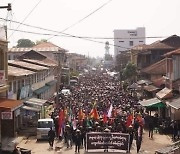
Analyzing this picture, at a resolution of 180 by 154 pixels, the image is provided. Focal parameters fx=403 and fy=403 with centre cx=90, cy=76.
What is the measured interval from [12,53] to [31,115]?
53.5 metres

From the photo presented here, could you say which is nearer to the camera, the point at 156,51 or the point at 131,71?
the point at 156,51

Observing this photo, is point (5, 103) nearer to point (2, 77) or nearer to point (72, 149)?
point (2, 77)

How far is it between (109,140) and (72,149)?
9.07 feet

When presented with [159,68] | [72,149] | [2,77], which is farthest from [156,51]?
[72,149]

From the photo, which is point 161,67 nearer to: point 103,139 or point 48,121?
point 48,121

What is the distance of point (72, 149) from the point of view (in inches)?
901

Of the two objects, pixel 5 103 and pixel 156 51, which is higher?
pixel 156 51

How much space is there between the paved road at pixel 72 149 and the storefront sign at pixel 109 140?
89 centimetres

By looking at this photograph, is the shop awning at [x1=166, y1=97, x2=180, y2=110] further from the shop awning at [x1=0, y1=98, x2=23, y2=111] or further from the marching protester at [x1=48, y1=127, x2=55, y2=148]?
the shop awning at [x1=0, y1=98, x2=23, y2=111]

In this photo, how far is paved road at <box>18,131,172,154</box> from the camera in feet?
73.9

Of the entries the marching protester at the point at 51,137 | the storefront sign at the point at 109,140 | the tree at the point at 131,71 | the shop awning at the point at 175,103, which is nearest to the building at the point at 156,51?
the tree at the point at 131,71

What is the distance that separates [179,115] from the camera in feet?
97.0

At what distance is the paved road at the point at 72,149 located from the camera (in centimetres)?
2252

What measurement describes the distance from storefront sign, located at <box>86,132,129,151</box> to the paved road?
894 millimetres
